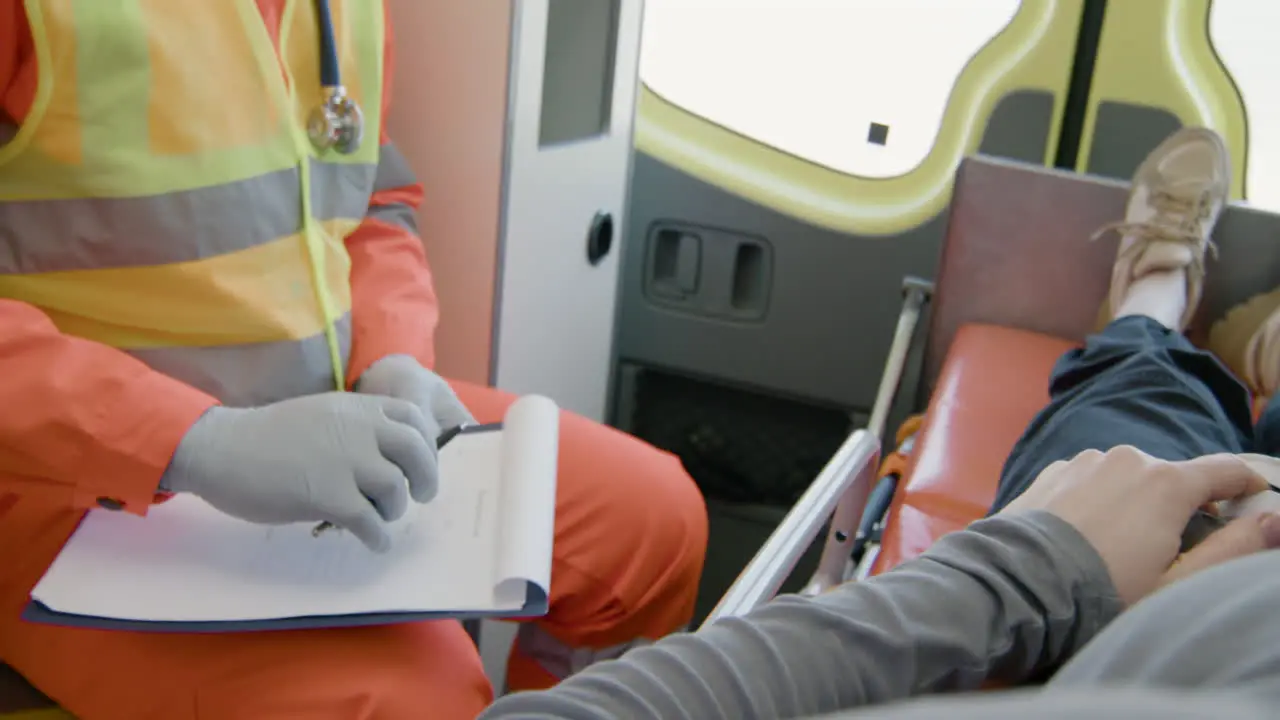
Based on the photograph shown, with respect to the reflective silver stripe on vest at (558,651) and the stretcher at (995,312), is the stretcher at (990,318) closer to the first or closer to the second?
the stretcher at (995,312)

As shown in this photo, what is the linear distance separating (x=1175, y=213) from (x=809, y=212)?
624 mm

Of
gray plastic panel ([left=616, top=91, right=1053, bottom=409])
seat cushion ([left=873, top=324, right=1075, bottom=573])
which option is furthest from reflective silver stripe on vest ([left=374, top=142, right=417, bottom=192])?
gray plastic panel ([left=616, top=91, right=1053, bottom=409])

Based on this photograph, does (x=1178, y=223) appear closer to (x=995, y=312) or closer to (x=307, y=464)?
(x=995, y=312)

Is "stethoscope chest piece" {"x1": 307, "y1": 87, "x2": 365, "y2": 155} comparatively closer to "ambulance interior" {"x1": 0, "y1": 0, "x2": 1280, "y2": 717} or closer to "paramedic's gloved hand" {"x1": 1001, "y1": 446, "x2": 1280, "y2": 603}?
"ambulance interior" {"x1": 0, "y1": 0, "x2": 1280, "y2": 717}

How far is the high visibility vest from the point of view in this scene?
2.41 ft

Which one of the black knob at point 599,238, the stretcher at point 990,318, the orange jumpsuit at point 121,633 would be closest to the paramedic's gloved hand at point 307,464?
the orange jumpsuit at point 121,633

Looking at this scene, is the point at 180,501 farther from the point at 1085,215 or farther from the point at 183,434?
the point at 1085,215

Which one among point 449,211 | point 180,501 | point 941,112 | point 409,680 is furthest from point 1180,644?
point 941,112

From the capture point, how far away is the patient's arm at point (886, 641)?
20.1 inches

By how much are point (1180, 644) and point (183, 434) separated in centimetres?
63

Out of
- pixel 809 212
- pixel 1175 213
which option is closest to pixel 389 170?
pixel 809 212

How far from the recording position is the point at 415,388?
36.5 inches

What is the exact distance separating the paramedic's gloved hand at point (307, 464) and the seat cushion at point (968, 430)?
43 cm

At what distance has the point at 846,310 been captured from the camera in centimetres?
190
